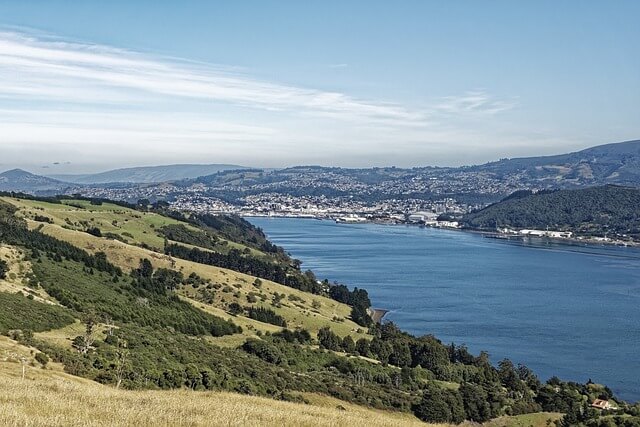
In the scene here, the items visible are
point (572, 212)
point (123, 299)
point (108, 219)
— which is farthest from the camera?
point (572, 212)

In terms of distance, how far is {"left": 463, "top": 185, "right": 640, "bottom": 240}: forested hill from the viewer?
500 feet

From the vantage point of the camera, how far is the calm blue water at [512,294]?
46.8m

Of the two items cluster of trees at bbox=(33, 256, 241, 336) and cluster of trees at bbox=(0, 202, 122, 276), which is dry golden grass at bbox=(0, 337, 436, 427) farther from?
cluster of trees at bbox=(0, 202, 122, 276)

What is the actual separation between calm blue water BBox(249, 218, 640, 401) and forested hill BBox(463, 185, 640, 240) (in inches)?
1225

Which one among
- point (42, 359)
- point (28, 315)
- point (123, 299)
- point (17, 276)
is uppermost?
point (42, 359)

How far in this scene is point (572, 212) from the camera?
167500 mm

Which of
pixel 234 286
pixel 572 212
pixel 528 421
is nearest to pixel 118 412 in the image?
pixel 528 421

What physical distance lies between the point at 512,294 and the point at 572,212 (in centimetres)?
10493

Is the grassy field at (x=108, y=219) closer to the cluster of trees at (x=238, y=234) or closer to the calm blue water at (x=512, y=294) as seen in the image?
the cluster of trees at (x=238, y=234)

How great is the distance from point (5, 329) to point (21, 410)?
46.1 ft

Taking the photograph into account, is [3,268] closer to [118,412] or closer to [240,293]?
[240,293]

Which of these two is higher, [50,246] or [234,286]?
[50,246]

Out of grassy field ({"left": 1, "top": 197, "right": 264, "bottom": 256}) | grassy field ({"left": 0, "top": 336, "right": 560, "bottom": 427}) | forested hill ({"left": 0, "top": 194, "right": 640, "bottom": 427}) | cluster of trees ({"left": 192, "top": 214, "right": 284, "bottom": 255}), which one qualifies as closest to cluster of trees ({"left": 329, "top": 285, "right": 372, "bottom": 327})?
forested hill ({"left": 0, "top": 194, "right": 640, "bottom": 427})

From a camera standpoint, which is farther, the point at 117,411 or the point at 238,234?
the point at 238,234
